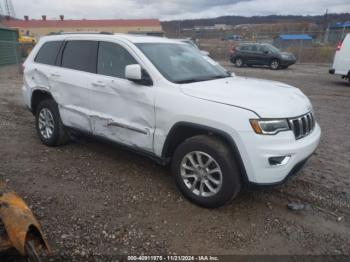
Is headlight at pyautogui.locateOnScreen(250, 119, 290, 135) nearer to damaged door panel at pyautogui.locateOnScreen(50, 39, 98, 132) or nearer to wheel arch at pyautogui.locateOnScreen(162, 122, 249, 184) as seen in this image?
wheel arch at pyautogui.locateOnScreen(162, 122, 249, 184)

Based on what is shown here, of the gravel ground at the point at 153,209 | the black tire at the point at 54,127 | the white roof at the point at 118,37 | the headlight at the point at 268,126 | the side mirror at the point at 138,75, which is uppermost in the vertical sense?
the white roof at the point at 118,37

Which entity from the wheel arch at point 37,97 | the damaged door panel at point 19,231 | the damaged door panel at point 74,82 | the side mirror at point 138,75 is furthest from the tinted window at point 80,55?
the damaged door panel at point 19,231

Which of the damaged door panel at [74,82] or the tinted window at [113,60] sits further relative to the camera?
the damaged door panel at [74,82]

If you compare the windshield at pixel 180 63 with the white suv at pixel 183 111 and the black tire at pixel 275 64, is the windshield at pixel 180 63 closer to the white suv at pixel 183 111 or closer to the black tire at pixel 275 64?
the white suv at pixel 183 111

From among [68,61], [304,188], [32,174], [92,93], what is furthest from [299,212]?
[68,61]

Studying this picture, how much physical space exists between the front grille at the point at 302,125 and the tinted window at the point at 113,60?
2.00 m

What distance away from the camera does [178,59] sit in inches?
164

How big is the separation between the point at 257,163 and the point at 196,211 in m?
0.91

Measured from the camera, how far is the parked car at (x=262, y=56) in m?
19.8

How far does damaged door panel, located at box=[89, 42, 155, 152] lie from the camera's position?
12.1 feet

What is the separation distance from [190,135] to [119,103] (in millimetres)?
1037

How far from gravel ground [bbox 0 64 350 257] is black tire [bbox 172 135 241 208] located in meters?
0.15

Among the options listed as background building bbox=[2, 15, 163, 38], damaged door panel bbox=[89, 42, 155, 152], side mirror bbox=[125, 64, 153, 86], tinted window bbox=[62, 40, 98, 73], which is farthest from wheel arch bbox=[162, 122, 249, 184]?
background building bbox=[2, 15, 163, 38]

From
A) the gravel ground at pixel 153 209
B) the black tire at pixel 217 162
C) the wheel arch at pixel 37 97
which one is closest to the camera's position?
the gravel ground at pixel 153 209
